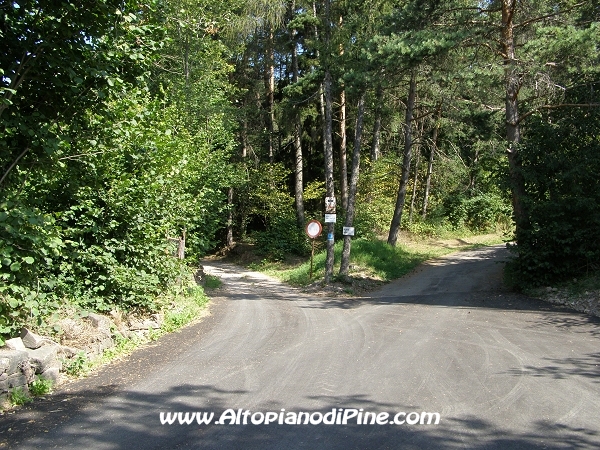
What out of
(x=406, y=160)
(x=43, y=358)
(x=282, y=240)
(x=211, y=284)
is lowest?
(x=211, y=284)

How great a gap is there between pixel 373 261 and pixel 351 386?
586 inches

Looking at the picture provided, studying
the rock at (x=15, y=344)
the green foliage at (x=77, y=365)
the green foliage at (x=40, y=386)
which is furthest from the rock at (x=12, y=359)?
the green foliage at (x=77, y=365)

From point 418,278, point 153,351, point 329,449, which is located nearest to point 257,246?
point 418,278

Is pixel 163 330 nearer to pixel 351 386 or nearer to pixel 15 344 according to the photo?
pixel 15 344

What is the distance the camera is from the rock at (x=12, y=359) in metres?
5.51

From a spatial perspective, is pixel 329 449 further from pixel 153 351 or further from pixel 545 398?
pixel 153 351

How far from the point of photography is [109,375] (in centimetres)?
668

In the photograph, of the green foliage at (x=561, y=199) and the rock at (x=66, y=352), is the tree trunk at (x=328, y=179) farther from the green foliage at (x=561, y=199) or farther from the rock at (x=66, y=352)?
the rock at (x=66, y=352)

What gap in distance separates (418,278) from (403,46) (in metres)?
9.44

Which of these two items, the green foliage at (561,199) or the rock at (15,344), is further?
the green foliage at (561,199)

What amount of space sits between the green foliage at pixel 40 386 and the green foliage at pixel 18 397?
0.14 metres

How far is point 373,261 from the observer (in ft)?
67.9

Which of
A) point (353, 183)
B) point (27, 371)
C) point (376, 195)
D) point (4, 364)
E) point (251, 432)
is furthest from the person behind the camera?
point (376, 195)

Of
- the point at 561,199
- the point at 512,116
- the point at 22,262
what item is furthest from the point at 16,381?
the point at 512,116
